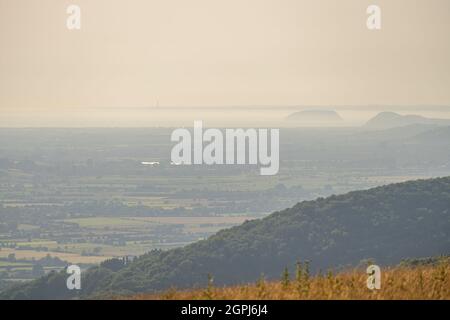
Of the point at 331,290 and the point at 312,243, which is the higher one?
the point at 331,290

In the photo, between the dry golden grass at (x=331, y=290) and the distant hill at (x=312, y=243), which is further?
the distant hill at (x=312, y=243)

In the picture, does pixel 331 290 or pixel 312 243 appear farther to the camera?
pixel 312 243

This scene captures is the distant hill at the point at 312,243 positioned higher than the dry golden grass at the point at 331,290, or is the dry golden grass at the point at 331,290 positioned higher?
the dry golden grass at the point at 331,290

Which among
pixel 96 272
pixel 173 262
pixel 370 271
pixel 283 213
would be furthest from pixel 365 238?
pixel 370 271
